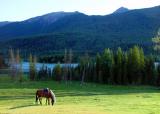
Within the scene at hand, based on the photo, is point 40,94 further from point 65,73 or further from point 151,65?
point 65,73

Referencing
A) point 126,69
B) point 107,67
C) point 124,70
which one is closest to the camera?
point 124,70

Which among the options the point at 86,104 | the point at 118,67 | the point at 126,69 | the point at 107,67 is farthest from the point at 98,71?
the point at 86,104

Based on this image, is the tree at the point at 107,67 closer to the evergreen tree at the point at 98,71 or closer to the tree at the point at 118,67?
the evergreen tree at the point at 98,71

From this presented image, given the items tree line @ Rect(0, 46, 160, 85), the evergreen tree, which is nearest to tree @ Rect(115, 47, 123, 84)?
tree line @ Rect(0, 46, 160, 85)

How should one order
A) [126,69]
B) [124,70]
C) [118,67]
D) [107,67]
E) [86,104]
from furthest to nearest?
[107,67] < [118,67] < [126,69] < [124,70] < [86,104]

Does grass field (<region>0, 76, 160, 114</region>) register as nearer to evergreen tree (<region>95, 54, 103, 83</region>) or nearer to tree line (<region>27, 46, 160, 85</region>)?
tree line (<region>27, 46, 160, 85</region>)

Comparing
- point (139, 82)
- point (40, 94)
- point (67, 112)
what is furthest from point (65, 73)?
point (67, 112)

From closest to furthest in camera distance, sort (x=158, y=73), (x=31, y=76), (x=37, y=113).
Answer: (x=37, y=113) < (x=158, y=73) < (x=31, y=76)

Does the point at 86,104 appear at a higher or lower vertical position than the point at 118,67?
lower

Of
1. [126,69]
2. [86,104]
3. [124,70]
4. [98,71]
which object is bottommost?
[86,104]

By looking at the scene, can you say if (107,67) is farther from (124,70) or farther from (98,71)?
(124,70)

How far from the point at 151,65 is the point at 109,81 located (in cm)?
1402

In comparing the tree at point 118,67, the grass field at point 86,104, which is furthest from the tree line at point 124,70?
the grass field at point 86,104

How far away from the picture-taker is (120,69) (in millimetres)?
137000
